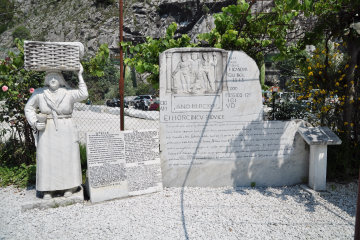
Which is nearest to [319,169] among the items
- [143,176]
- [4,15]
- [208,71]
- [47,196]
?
[208,71]

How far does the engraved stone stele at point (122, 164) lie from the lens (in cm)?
395

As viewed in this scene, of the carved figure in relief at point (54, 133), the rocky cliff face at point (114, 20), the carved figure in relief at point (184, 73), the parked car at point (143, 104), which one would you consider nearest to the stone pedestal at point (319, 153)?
the carved figure in relief at point (184, 73)

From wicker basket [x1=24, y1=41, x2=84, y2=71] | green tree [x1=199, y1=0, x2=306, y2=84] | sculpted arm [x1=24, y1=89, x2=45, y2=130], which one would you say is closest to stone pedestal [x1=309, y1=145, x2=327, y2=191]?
green tree [x1=199, y1=0, x2=306, y2=84]

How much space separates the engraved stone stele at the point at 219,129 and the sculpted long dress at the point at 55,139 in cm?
139

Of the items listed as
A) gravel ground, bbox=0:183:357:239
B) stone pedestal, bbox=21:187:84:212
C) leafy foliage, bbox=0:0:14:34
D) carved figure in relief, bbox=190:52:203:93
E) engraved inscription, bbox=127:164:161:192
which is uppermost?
leafy foliage, bbox=0:0:14:34

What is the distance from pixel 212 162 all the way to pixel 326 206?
5.72ft

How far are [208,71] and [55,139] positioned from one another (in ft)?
8.39

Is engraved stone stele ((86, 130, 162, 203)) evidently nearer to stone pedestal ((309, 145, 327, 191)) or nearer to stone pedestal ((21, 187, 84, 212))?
stone pedestal ((21, 187, 84, 212))

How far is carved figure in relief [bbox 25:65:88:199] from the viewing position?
148 inches

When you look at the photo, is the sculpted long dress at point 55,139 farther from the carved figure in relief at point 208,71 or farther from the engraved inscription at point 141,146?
the carved figure in relief at point 208,71

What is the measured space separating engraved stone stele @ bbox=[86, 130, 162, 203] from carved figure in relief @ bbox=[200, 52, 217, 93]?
3.82ft

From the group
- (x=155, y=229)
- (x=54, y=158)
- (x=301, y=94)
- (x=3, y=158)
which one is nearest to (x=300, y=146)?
(x=301, y=94)

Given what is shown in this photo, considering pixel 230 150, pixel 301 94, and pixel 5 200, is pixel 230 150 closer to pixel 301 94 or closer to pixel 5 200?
pixel 301 94

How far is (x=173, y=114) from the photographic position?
4449 mm
